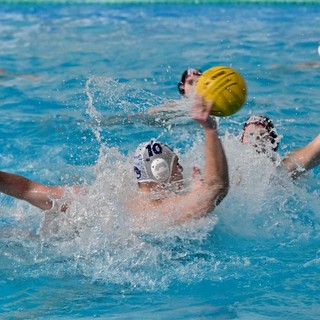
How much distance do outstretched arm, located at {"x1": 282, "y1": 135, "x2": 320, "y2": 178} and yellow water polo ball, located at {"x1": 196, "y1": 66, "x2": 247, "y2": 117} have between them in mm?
1153

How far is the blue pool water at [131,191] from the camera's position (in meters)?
3.75

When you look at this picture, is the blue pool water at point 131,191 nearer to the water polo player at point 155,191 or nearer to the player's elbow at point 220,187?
the water polo player at point 155,191

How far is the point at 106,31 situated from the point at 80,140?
4.21 m

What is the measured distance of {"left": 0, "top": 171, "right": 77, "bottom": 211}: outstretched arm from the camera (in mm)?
3967

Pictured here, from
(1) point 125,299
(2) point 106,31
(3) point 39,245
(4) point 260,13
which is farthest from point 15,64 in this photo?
(1) point 125,299

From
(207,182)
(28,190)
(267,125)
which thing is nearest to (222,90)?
(207,182)

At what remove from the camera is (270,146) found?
15.8 ft

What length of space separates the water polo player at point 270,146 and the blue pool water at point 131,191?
0.09 meters

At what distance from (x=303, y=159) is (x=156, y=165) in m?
1.07

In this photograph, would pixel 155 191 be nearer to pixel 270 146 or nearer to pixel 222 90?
pixel 222 90

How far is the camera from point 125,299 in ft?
12.2

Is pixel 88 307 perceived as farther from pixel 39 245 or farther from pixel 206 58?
pixel 206 58

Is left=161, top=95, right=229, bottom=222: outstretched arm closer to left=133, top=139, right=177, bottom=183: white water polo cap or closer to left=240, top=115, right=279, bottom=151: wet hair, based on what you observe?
left=133, top=139, right=177, bottom=183: white water polo cap

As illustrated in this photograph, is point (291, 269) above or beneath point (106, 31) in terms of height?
beneath
